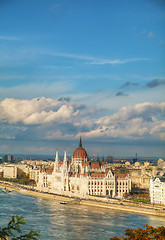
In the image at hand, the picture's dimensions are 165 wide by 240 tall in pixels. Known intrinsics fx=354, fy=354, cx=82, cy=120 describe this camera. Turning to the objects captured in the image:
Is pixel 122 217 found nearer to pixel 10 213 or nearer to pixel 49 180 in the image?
pixel 10 213

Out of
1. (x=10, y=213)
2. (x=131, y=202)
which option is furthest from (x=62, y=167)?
(x=10, y=213)

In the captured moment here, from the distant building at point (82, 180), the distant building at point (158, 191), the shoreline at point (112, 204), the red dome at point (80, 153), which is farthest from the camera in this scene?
the red dome at point (80, 153)

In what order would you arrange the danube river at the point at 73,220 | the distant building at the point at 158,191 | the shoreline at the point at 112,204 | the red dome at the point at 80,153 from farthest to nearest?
the red dome at the point at 80,153, the distant building at the point at 158,191, the shoreline at the point at 112,204, the danube river at the point at 73,220

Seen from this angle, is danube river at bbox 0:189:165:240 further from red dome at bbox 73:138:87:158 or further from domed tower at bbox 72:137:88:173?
red dome at bbox 73:138:87:158

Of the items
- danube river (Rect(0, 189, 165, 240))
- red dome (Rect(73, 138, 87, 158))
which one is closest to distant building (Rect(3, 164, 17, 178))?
red dome (Rect(73, 138, 87, 158))

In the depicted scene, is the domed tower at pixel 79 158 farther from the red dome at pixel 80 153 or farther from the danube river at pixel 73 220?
the danube river at pixel 73 220

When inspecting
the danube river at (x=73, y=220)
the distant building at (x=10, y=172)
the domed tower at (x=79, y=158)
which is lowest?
the danube river at (x=73, y=220)

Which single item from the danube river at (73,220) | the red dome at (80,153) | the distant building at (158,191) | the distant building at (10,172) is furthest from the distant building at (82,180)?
the distant building at (10,172)
